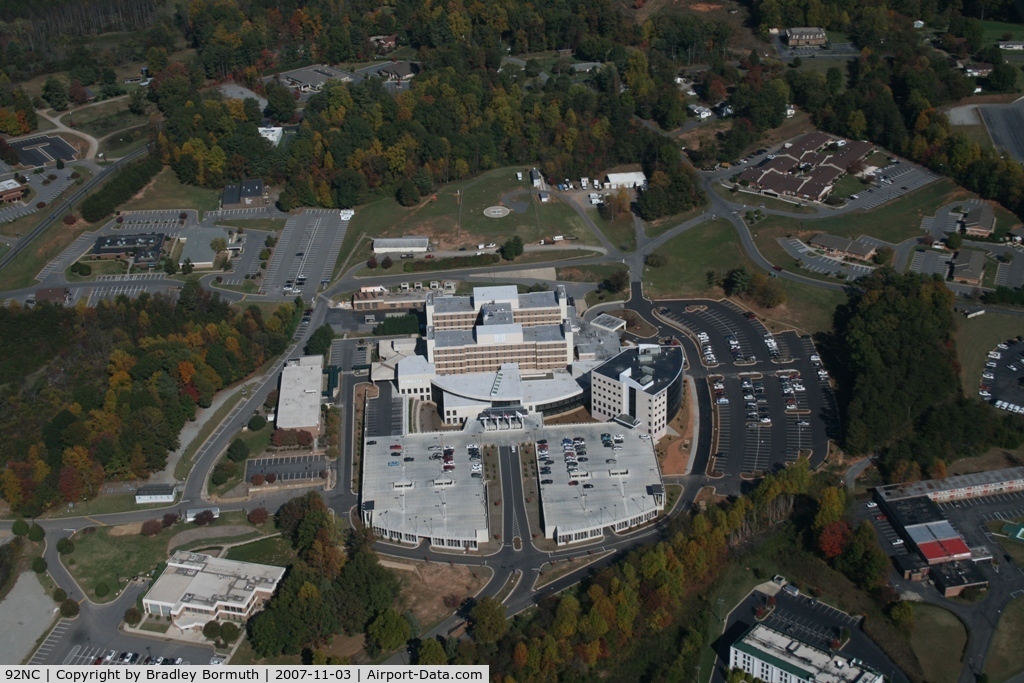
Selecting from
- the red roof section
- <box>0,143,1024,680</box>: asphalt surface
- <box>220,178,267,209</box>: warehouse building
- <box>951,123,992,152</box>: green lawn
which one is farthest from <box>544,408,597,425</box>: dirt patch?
<box>951,123,992,152</box>: green lawn

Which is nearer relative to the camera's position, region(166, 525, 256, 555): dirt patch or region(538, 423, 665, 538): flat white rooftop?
region(538, 423, 665, 538): flat white rooftop

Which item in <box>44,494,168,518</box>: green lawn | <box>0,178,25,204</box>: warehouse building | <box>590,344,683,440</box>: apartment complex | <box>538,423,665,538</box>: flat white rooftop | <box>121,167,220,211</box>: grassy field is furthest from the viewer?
<box>121,167,220,211</box>: grassy field

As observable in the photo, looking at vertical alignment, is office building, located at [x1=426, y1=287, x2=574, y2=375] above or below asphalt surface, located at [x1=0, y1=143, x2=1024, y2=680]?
above

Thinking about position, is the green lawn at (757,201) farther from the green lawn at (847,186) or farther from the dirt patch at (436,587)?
the dirt patch at (436,587)

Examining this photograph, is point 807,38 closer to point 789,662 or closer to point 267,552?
point 789,662

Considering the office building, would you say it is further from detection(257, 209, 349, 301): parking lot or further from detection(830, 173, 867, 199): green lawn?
detection(830, 173, 867, 199): green lawn

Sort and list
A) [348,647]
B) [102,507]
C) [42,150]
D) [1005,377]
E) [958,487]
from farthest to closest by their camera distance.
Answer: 1. [42,150]
2. [1005,377]
3. [102,507]
4. [958,487]
5. [348,647]

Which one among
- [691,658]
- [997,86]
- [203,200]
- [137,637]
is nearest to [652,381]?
[691,658]

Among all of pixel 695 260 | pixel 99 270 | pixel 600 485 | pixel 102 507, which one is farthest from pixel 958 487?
pixel 99 270
